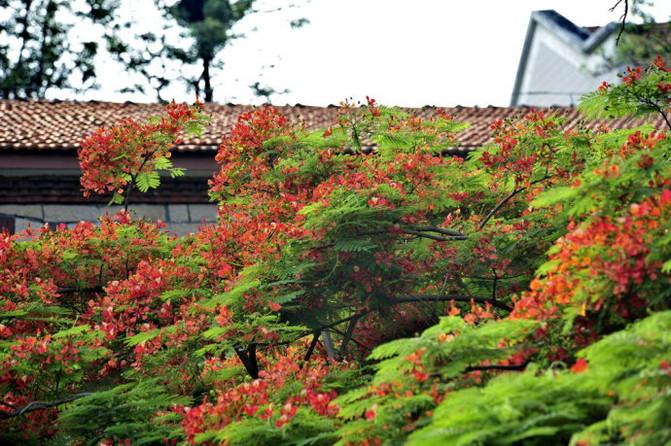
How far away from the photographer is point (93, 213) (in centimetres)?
1296

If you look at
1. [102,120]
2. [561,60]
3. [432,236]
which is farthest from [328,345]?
[561,60]

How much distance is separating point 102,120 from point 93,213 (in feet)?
8.32

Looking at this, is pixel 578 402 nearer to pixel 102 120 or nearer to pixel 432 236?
pixel 432 236

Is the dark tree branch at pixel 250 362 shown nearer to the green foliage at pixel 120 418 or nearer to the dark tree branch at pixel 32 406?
the green foliage at pixel 120 418

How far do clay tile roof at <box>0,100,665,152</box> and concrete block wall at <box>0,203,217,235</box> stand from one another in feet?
3.14

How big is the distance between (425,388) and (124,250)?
4.52 meters

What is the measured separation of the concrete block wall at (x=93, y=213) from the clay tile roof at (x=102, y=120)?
3.14ft

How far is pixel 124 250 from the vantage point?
7.77 meters

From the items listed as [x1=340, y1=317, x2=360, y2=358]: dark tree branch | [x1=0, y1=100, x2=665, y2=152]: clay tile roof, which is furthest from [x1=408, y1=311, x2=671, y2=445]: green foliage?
[x1=0, y1=100, x2=665, y2=152]: clay tile roof

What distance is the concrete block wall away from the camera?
12719mm

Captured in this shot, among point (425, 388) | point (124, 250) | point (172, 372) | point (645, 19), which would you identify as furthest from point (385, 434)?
point (645, 19)

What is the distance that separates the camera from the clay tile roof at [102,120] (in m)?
12.8

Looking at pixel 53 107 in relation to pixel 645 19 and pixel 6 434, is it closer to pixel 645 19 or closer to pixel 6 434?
pixel 6 434

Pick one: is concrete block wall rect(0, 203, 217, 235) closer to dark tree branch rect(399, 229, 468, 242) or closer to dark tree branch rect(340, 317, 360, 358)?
dark tree branch rect(340, 317, 360, 358)
